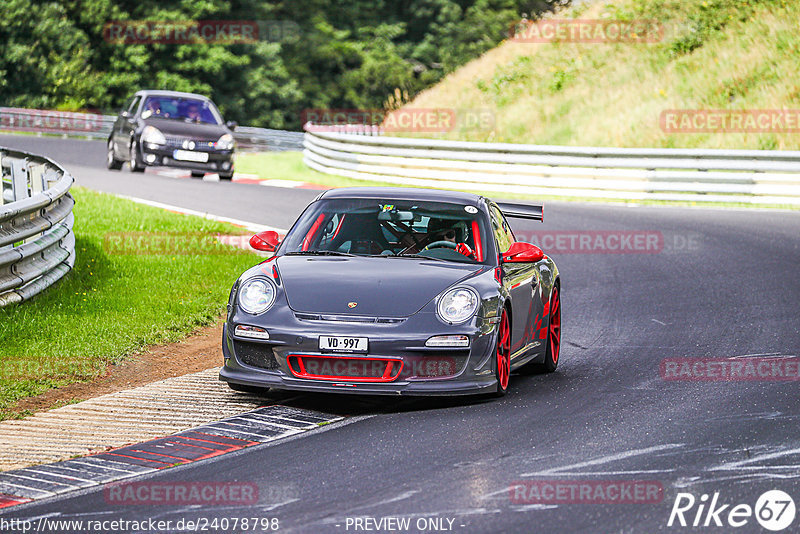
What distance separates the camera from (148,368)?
30.9 ft

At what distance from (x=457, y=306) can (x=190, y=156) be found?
1744 centimetres

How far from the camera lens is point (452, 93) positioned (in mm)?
38688

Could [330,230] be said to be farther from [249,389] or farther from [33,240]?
[33,240]

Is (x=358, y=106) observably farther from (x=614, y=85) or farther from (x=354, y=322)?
(x=354, y=322)

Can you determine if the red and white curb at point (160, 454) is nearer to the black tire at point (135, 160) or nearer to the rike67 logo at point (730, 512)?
the rike67 logo at point (730, 512)

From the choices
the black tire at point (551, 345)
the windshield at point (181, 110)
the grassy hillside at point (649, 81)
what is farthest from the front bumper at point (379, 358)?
the grassy hillside at point (649, 81)

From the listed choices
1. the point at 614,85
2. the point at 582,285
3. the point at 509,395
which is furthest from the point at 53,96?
the point at 509,395

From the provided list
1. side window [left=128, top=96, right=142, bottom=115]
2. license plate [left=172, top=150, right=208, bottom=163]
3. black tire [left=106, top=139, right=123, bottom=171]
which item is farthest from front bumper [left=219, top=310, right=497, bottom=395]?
black tire [left=106, top=139, right=123, bottom=171]

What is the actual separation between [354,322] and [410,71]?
5929 centimetres

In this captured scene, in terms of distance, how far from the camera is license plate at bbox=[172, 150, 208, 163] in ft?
79.9

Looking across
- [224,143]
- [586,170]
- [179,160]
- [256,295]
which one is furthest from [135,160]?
[256,295]

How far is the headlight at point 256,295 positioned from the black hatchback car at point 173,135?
16.8 meters

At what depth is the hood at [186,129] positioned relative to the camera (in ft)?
80.3

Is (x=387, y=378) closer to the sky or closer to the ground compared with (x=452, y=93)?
closer to the sky
